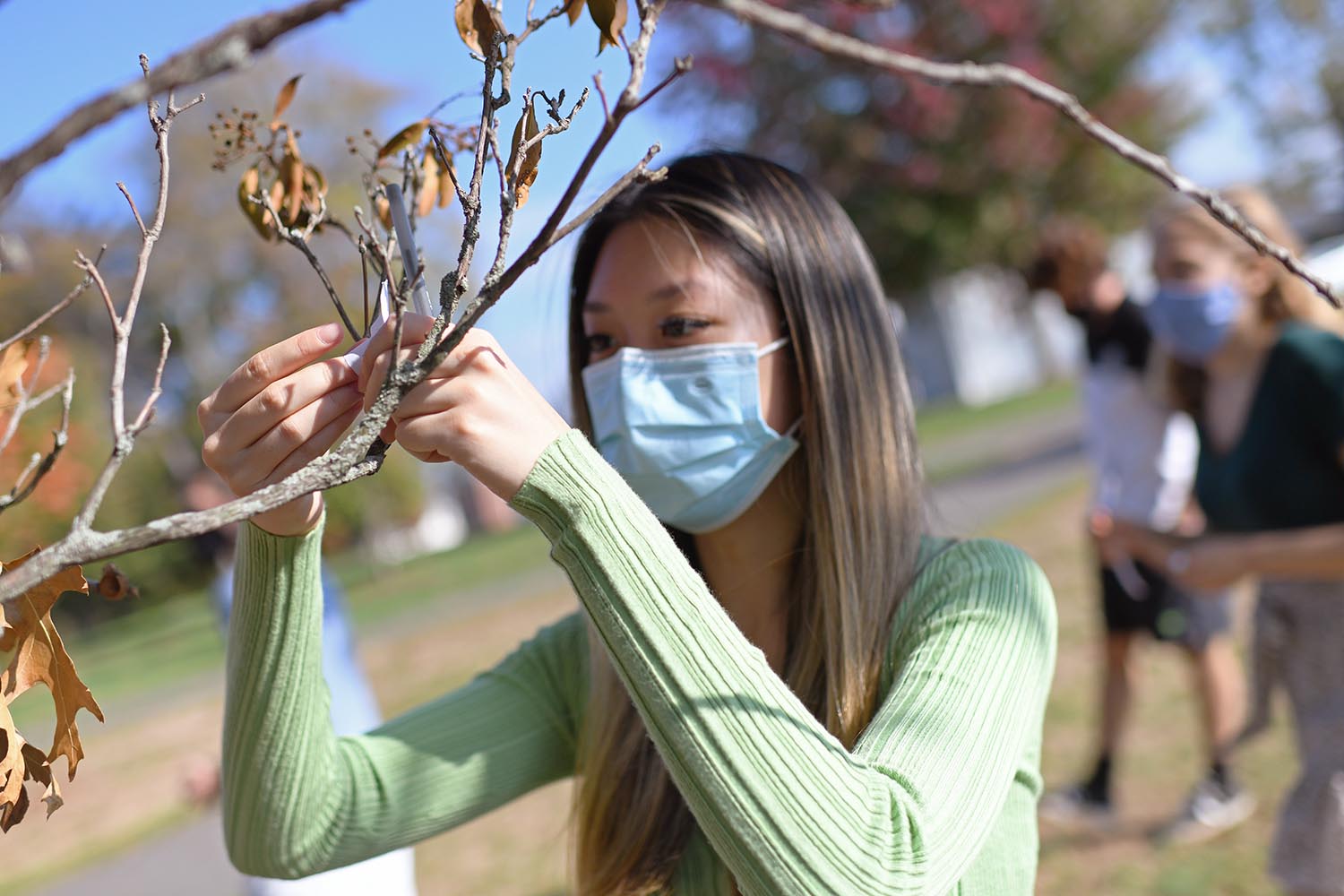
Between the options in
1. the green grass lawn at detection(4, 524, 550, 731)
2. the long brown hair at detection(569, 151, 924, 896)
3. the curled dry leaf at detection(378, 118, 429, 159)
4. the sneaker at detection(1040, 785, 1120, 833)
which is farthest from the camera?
the green grass lawn at detection(4, 524, 550, 731)

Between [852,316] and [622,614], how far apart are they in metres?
0.81

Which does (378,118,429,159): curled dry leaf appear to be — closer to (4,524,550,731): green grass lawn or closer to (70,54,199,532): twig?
(70,54,199,532): twig

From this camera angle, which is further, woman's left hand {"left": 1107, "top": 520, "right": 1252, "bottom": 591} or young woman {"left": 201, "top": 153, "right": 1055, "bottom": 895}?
woman's left hand {"left": 1107, "top": 520, "right": 1252, "bottom": 591}

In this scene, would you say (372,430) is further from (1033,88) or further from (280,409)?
(1033,88)

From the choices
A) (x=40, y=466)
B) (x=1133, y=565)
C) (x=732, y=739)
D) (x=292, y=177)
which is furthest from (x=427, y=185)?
(x=1133, y=565)

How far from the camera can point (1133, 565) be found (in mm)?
4199

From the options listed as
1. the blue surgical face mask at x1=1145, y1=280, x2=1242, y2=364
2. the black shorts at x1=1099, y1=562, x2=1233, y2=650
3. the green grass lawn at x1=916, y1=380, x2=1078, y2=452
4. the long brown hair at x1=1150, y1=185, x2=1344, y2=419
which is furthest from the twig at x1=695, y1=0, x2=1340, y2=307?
the green grass lawn at x1=916, y1=380, x2=1078, y2=452

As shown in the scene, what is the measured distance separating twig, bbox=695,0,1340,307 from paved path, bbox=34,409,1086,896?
0.75 meters

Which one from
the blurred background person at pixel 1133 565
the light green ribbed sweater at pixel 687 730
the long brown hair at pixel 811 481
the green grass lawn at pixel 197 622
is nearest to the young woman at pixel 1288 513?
the blurred background person at pixel 1133 565

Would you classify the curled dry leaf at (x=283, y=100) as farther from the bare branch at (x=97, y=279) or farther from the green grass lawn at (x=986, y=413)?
the green grass lawn at (x=986, y=413)

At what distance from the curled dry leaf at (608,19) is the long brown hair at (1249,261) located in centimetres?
165

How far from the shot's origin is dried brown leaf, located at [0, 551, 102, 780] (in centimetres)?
94

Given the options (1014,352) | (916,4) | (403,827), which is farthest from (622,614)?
(1014,352)

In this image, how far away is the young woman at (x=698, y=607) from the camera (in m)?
1.02
